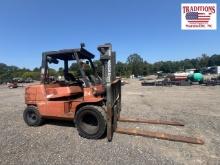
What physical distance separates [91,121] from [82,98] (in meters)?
0.80

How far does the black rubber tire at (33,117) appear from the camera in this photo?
754 cm

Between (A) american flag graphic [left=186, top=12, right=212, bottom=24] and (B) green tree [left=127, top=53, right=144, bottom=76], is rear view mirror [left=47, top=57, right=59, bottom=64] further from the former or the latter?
(B) green tree [left=127, top=53, right=144, bottom=76]

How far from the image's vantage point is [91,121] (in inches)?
261

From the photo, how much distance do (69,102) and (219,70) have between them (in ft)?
295

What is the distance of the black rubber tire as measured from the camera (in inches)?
297

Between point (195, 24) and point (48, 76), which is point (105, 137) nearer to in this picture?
point (48, 76)

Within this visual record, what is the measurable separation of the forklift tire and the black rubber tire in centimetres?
178

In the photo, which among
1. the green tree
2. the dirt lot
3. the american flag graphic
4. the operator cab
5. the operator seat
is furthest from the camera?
the green tree

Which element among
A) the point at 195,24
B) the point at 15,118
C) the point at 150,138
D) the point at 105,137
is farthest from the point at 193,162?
the point at 195,24

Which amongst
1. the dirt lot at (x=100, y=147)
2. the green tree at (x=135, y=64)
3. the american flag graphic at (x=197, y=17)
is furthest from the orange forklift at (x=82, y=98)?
the green tree at (x=135, y=64)

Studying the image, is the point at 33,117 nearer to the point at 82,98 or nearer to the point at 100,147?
the point at 82,98

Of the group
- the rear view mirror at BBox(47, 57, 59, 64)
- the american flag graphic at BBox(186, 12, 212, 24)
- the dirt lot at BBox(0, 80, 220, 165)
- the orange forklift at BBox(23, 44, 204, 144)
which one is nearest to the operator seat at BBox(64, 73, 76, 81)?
the orange forklift at BBox(23, 44, 204, 144)

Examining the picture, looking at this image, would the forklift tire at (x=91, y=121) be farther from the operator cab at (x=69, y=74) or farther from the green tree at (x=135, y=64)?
the green tree at (x=135, y=64)

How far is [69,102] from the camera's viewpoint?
6949mm
